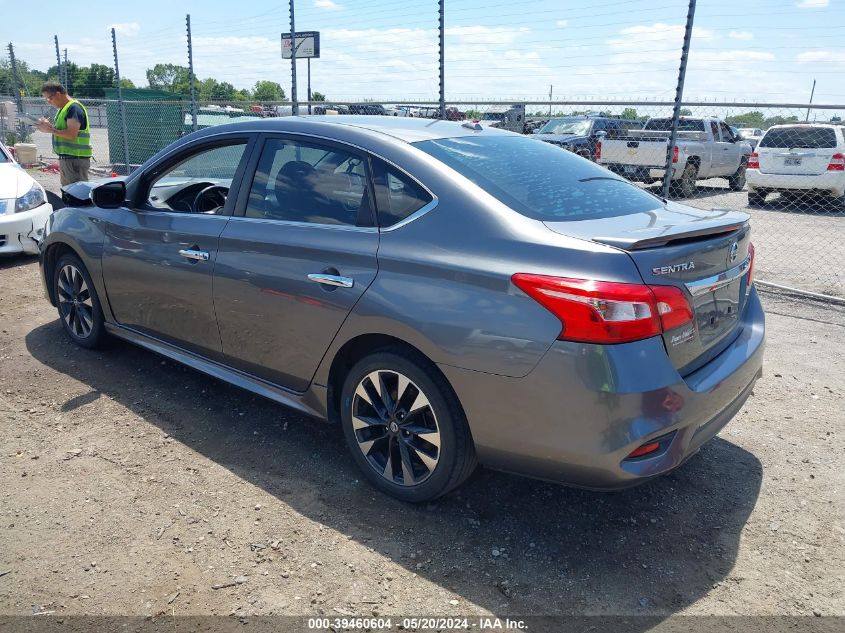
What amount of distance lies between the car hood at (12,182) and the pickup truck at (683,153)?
984 centimetres

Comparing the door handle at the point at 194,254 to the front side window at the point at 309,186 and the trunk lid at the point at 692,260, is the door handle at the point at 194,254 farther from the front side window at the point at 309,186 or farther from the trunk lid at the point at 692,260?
the trunk lid at the point at 692,260

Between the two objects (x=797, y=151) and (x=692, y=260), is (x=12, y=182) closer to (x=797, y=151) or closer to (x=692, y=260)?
(x=692, y=260)

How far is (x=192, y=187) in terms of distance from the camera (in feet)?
15.4

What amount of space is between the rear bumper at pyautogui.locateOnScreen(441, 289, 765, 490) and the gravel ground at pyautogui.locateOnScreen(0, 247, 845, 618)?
44cm

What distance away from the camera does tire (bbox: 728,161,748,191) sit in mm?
17297

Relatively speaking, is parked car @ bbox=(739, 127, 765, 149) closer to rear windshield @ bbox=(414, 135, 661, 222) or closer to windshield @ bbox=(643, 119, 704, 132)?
windshield @ bbox=(643, 119, 704, 132)

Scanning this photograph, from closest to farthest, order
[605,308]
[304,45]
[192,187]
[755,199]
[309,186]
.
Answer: [605,308] → [309,186] → [192,187] → [304,45] → [755,199]

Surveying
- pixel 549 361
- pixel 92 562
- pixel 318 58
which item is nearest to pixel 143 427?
pixel 92 562

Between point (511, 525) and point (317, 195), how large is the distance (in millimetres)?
1820

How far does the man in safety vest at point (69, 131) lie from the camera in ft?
27.0

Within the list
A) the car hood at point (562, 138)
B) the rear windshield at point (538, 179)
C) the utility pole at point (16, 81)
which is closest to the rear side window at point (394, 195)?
the rear windshield at point (538, 179)

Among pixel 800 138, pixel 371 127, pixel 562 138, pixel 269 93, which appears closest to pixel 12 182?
pixel 371 127

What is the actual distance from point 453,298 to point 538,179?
2.86 ft

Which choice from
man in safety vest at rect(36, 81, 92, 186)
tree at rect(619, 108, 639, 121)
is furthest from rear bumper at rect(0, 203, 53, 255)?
tree at rect(619, 108, 639, 121)
